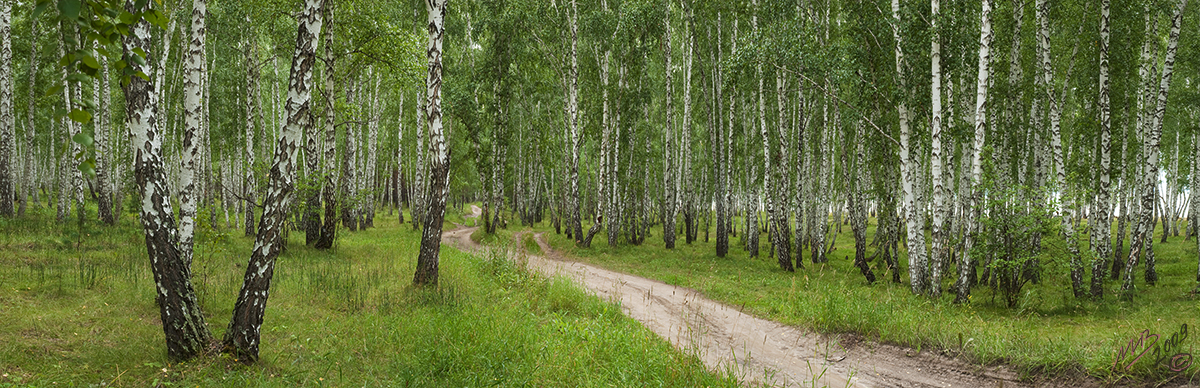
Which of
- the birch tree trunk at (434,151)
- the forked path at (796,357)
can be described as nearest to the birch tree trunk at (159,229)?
the birch tree trunk at (434,151)

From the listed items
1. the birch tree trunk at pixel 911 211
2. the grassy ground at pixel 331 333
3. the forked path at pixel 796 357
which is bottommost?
the forked path at pixel 796 357

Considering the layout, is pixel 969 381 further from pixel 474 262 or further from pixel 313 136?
pixel 313 136

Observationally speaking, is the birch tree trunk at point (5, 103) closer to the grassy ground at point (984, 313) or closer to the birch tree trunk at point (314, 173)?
the birch tree trunk at point (314, 173)

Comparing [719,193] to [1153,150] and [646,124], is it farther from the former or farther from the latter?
[1153,150]

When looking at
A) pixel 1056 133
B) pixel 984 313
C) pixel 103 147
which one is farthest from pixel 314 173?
pixel 1056 133

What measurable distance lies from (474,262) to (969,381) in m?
10.1

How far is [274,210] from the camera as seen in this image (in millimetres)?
5363

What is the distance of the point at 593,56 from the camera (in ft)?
76.7

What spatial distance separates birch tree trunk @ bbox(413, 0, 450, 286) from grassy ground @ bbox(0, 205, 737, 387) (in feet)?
1.62

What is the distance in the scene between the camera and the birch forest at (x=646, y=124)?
5516mm

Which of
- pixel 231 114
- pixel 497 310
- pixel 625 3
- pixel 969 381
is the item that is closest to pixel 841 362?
pixel 969 381

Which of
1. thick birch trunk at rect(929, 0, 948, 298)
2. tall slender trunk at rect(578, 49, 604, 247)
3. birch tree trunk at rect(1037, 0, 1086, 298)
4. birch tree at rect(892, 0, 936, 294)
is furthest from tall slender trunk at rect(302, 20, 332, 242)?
birch tree trunk at rect(1037, 0, 1086, 298)

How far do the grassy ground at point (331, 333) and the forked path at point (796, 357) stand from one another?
2.35ft

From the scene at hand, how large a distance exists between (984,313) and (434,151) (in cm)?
1088
